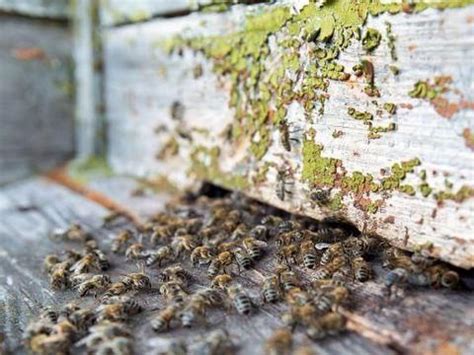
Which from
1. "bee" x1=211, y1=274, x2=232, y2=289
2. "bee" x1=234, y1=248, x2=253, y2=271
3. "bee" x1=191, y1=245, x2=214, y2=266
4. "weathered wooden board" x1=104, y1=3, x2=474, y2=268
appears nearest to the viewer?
"weathered wooden board" x1=104, y1=3, x2=474, y2=268

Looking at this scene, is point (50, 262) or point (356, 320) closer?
point (356, 320)

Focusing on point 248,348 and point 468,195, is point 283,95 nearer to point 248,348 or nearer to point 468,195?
point 468,195

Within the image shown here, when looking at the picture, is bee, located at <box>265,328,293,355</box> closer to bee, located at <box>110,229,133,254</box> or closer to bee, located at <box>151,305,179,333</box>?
bee, located at <box>151,305,179,333</box>

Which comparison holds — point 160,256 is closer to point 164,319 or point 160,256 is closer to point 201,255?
point 201,255

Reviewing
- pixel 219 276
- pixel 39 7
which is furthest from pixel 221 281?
pixel 39 7

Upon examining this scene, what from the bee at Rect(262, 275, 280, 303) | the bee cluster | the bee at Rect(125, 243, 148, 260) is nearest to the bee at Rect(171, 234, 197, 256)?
the bee cluster

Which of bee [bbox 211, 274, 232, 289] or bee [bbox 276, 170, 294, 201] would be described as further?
bee [bbox 276, 170, 294, 201]

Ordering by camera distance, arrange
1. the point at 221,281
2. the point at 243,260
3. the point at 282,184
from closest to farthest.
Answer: the point at 221,281 < the point at 243,260 < the point at 282,184

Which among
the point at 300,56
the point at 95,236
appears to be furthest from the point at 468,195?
the point at 95,236
